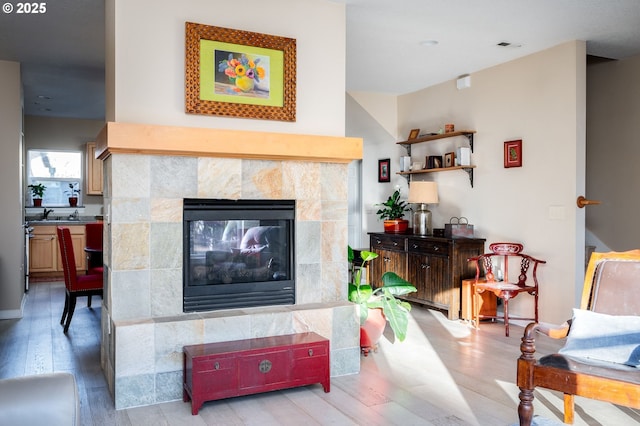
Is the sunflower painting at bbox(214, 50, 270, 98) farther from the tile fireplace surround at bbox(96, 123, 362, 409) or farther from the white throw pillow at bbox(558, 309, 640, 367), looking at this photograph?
the white throw pillow at bbox(558, 309, 640, 367)

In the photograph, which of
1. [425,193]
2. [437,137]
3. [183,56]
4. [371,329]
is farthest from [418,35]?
[371,329]

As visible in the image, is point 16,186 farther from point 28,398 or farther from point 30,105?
point 28,398

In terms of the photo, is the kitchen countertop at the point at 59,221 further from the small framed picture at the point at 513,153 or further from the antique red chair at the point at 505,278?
the small framed picture at the point at 513,153

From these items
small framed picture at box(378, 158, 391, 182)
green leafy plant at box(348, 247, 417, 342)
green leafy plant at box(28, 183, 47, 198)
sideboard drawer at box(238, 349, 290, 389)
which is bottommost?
sideboard drawer at box(238, 349, 290, 389)

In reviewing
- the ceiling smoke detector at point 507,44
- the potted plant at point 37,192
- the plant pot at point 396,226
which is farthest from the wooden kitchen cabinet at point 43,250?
the ceiling smoke detector at point 507,44

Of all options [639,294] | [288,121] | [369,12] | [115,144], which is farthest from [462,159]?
[115,144]

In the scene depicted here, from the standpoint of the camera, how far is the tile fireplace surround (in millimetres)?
3078

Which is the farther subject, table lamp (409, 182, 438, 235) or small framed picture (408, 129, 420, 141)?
small framed picture (408, 129, 420, 141)

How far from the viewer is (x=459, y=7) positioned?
392 centimetres

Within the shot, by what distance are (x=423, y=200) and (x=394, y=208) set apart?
2.33 feet

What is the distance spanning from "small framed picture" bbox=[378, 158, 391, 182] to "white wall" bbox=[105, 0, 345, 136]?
3.51 meters

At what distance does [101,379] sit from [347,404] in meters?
1.63

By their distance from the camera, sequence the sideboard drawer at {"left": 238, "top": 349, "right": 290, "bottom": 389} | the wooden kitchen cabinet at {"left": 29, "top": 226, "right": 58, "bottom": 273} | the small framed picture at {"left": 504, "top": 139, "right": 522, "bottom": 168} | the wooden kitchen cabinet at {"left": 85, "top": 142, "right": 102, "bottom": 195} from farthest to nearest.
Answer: the wooden kitchen cabinet at {"left": 85, "top": 142, "right": 102, "bottom": 195} → the wooden kitchen cabinet at {"left": 29, "top": 226, "right": 58, "bottom": 273} → the small framed picture at {"left": 504, "top": 139, "right": 522, "bottom": 168} → the sideboard drawer at {"left": 238, "top": 349, "right": 290, "bottom": 389}

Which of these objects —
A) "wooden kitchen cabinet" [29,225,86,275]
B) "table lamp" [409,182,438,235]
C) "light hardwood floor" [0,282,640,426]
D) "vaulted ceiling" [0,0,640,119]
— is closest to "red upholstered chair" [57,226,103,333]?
"light hardwood floor" [0,282,640,426]
